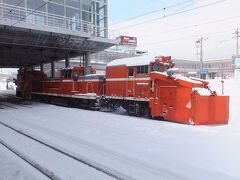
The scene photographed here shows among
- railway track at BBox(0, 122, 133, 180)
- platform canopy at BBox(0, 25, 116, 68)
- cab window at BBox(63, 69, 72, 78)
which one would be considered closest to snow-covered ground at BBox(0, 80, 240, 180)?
railway track at BBox(0, 122, 133, 180)

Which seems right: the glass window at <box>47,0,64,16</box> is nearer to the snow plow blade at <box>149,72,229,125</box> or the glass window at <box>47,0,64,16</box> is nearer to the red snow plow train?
the red snow plow train

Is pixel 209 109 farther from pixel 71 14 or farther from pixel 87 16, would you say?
pixel 87 16

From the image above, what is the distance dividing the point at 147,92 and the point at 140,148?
6653 mm

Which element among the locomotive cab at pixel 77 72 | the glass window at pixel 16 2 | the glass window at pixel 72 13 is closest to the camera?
the locomotive cab at pixel 77 72

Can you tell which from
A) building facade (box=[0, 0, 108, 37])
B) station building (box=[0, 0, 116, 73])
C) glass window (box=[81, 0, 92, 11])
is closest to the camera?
station building (box=[0, 0, 116, 73])

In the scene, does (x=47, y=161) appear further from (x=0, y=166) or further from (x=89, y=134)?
(x=89, y=134)

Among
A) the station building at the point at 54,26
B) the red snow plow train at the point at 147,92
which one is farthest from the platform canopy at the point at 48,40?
the red snow plow train at the point at 147,92

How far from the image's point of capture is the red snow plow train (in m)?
12.6

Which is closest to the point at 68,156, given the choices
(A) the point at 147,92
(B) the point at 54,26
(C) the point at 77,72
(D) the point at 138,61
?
(A) the point at 147,92

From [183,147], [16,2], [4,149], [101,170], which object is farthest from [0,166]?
[16,2]

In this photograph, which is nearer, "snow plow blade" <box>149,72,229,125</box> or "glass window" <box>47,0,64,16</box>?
"snow plow blade" <box>149,72,229,125</box>

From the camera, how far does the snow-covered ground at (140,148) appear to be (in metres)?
6.20

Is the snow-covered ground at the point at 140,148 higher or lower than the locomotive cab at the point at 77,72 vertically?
lower

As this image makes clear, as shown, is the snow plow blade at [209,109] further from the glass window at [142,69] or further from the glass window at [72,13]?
the glass window at [72,13]
